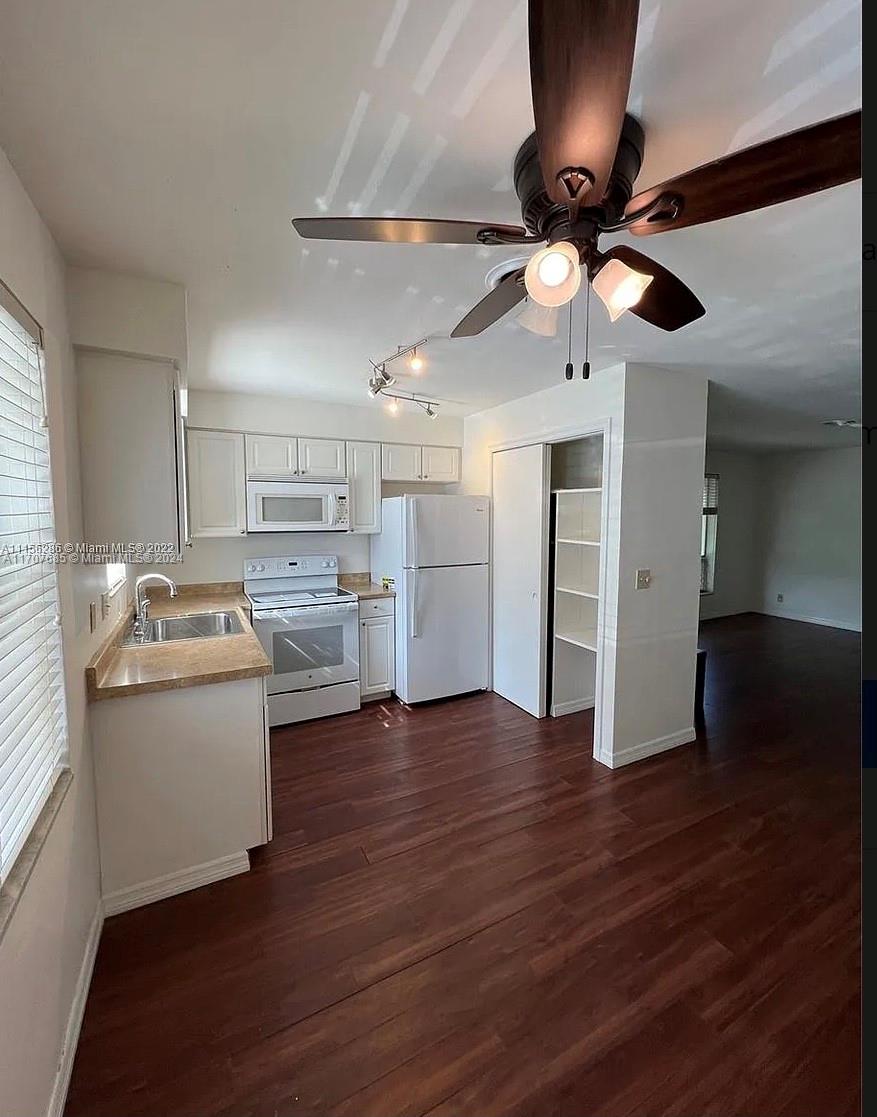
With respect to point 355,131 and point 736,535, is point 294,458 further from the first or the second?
point 736,535

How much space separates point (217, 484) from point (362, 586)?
4.66 feet

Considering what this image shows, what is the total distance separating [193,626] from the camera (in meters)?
3.15

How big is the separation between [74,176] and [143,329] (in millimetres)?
593

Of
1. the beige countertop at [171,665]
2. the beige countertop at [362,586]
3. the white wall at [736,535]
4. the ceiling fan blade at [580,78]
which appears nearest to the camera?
the ceiling fan blade at [580,78]

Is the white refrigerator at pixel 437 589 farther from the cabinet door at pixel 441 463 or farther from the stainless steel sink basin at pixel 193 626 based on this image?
the stainless steel sink basin at pixel 193 626

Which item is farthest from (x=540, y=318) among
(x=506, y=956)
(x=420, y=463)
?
(x=420, y=463)

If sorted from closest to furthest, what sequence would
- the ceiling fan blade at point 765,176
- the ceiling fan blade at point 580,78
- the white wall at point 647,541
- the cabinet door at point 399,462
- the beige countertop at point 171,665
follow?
the ceiling fan blade at point 580,78, the ceiling fan blade at point 765,176, the beige countertop at point 171,665, the white wall at point 647,541, the cabinet door at point 399,462

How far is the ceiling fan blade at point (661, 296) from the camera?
3.58 ft

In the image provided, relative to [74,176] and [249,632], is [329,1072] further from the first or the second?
[74,176]

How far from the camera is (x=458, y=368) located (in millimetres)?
2822

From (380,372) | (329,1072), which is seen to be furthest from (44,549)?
(380,372)

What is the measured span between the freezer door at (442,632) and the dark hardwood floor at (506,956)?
898mm

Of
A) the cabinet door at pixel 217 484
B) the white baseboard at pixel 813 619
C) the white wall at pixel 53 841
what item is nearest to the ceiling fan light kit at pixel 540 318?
the white wall at pixel 53 841

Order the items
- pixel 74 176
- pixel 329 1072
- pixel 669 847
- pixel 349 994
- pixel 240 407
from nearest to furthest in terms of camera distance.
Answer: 1. pixel 74 176
2. pixel 329 1072
3. pixel 349 994
4. pixel 669 847
5. pixel 240 407
